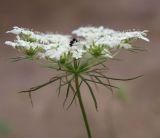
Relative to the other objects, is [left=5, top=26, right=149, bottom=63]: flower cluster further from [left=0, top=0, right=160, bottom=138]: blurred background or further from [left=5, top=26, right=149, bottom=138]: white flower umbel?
[left=0, top=0, right=160, bottom=138]: blurred background

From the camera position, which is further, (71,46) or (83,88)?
(83,88)

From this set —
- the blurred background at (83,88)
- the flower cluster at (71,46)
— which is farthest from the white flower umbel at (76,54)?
the blurred background at (83,88)

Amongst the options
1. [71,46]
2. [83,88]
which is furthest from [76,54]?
[83,88]

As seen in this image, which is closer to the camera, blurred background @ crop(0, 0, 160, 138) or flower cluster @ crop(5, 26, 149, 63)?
flower cluster @ crop(5, 26, 149, 63)

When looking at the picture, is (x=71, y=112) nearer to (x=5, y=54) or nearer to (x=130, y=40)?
(x=5, y=54)

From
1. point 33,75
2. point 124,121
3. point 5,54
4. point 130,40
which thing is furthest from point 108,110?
point 130,40

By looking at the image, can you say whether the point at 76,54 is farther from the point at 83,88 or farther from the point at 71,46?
the point at 83,88

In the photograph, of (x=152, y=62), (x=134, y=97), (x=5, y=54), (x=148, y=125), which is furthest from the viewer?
(x=5, y=54)

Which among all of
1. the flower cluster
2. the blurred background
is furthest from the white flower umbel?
the blurred background

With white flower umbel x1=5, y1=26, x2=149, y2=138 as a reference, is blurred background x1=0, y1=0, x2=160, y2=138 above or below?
below
